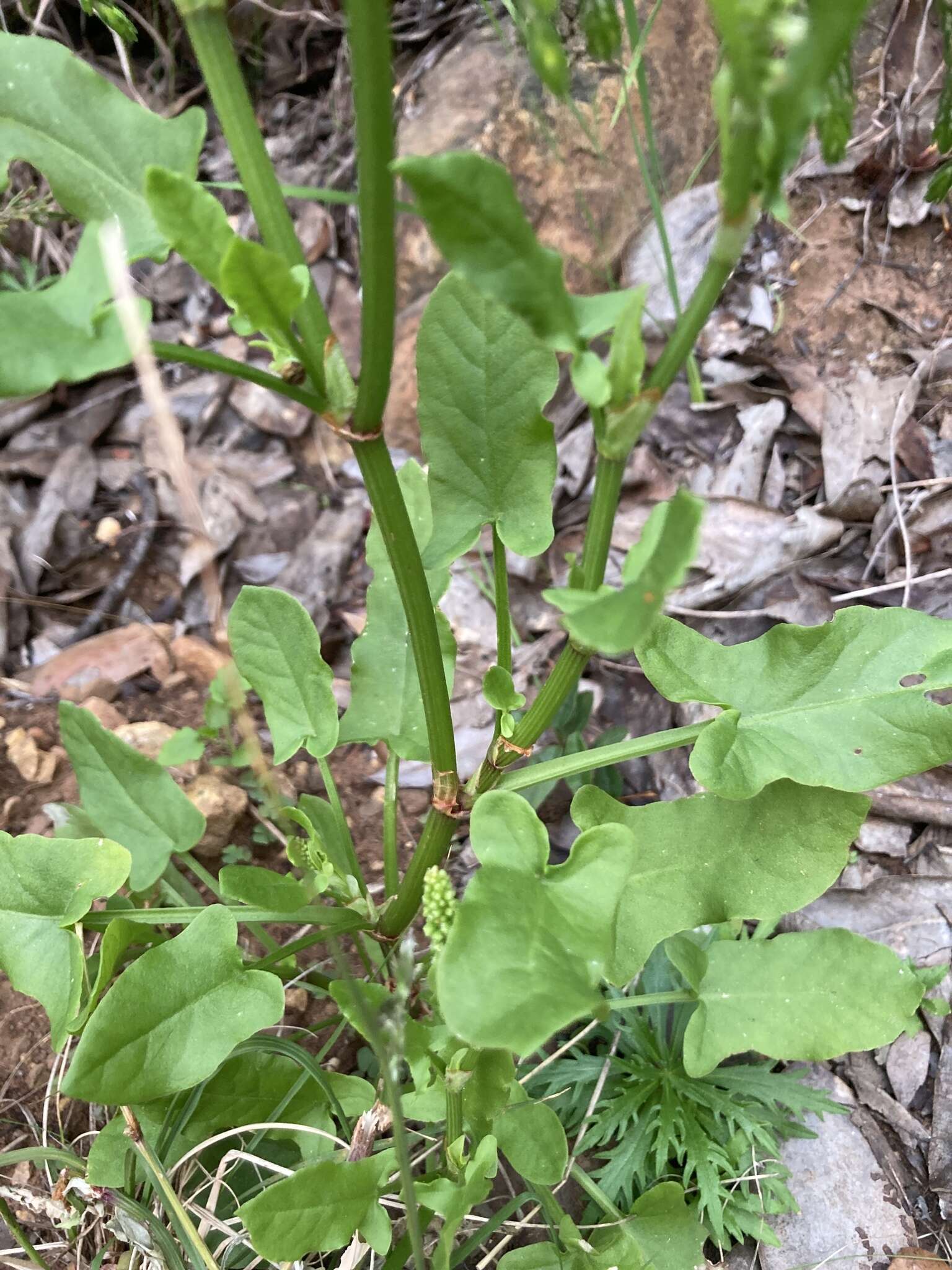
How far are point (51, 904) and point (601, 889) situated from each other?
2.03 ft

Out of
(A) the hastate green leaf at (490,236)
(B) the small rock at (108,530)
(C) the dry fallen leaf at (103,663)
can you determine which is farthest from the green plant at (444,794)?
(B) the small rock at (108,530)

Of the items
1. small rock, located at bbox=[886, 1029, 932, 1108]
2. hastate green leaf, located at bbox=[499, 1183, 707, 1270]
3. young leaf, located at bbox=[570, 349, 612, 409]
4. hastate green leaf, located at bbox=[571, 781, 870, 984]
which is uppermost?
young leaf, located at bbox=[570, 349, 612, 409]

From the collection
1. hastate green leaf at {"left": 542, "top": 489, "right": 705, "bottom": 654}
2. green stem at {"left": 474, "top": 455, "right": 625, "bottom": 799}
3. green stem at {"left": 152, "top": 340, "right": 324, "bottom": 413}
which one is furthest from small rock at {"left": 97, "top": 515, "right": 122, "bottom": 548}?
hastate green leaf at {"left": 542, "top": 489, "right": 705, "bottom": 654}

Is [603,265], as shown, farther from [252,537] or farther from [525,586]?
[252,537]

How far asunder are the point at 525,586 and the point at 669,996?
99cm

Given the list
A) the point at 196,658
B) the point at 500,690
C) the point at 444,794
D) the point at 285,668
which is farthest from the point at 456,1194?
the point at 196,658

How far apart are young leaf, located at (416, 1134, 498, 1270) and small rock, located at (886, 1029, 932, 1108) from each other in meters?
0.71

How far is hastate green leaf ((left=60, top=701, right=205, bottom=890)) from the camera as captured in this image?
3.96 ft

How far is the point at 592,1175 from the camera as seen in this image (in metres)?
1.15

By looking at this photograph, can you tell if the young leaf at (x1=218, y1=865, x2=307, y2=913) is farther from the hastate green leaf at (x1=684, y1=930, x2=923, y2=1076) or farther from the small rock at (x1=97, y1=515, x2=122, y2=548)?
the small rock at (x1=97, y1=515, x2=122, y2=548)

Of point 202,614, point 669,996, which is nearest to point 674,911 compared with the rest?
point 669,996

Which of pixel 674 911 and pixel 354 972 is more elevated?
pixel 674 911

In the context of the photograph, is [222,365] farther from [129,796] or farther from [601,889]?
[129,796]

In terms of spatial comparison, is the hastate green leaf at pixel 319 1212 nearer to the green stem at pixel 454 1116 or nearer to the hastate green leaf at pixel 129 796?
the green stem at pixel 454 1116
